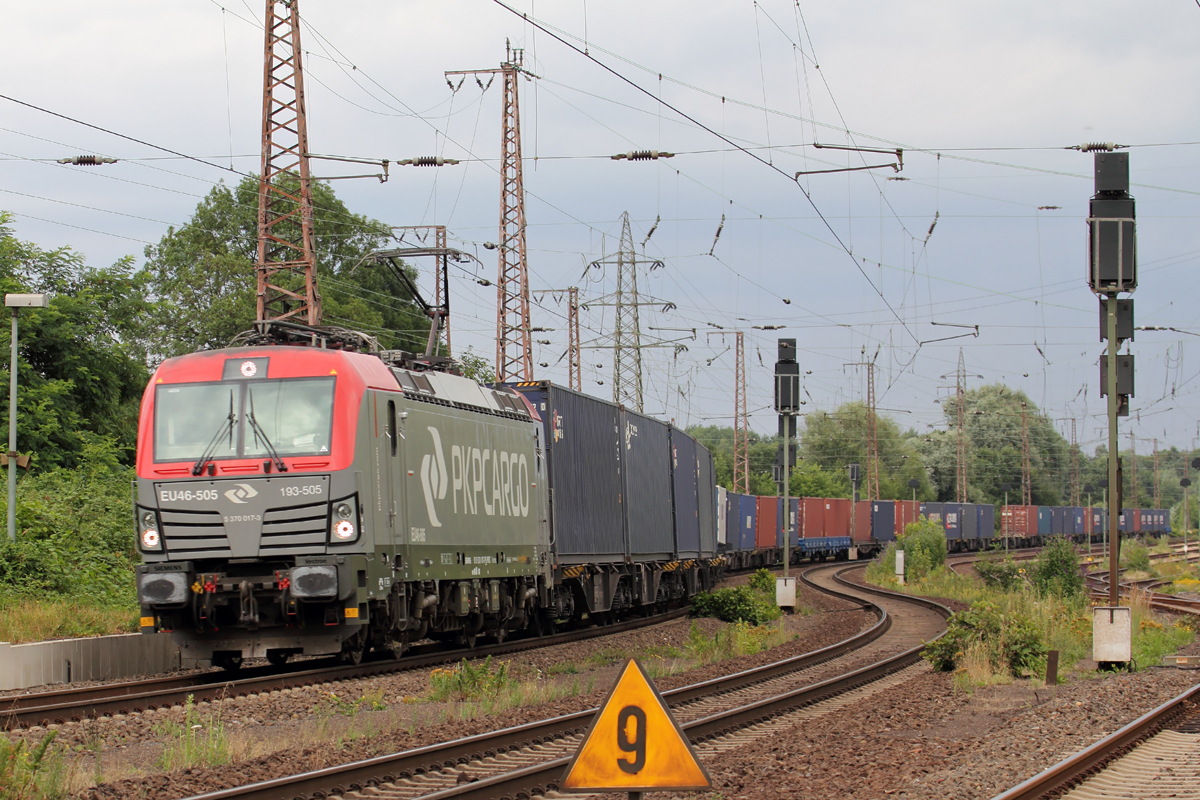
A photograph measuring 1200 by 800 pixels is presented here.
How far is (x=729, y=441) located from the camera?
7116 inches

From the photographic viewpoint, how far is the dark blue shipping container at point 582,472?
20531mm

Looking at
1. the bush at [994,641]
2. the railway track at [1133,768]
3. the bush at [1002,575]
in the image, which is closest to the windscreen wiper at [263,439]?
the railway track at [1133,768]

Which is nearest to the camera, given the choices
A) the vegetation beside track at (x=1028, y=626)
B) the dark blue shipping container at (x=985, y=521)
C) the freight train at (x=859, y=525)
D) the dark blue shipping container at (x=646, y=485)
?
the vegetation beside track at (x=1028, y=626)

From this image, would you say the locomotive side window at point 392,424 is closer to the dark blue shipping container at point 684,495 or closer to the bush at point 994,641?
the bush at point 994,641

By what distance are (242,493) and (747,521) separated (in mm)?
35730

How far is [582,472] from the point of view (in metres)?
21.9

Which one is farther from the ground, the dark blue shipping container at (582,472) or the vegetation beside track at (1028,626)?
the dark blue shipping container at (582,472)

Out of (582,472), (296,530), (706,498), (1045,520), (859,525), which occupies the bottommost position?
(1045,520)

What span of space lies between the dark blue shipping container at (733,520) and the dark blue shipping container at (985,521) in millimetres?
29465

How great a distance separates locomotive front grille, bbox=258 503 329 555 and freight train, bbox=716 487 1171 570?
26.0m

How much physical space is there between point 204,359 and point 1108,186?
1172cm

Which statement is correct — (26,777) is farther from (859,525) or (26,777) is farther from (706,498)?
(859,525)

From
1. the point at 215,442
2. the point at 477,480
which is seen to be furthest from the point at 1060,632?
the point at 215,442

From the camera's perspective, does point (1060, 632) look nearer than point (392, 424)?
No
